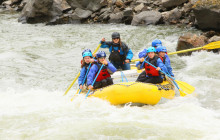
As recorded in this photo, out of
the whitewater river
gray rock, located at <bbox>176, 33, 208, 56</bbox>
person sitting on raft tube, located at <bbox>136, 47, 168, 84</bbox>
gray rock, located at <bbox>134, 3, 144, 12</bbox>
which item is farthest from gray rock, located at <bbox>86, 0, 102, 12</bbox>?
person sitting on raft tube, located at <bbox>136, 47, 168, 84</bbox>

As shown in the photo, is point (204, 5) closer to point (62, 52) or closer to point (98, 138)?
point (62, 52)

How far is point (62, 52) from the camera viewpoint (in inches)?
478

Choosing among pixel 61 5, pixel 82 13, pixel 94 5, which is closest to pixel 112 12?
pixel 94 5

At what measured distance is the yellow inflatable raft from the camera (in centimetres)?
584

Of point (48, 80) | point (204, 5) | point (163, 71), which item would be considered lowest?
point (48, 80)

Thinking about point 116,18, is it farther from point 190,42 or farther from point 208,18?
point 190,42

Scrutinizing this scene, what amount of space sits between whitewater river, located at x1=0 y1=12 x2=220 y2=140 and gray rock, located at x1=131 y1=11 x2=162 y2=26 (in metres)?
2.31

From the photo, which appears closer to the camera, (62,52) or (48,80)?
(48,80)

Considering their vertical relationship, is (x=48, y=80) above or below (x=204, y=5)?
below

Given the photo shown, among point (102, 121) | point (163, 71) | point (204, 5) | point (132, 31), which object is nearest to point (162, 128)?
point (102, 121)

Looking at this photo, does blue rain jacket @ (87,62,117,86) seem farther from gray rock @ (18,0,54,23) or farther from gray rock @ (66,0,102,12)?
gray rock @ (18,0,54,23)

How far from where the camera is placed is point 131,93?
5832mm

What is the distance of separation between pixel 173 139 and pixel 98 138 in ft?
3.86

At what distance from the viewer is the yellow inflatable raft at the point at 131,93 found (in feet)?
19.2
